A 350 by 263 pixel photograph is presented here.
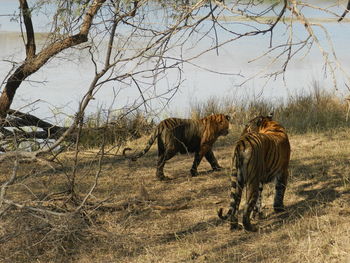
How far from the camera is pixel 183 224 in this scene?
6613 mm

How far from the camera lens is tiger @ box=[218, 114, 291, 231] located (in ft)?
19.5

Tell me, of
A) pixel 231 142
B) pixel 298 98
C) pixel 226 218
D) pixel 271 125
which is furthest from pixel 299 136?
pixel 226 218

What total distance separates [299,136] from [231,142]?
1235mm

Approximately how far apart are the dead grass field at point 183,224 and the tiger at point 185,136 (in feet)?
1.12

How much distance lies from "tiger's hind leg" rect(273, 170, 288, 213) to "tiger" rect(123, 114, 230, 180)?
2.03 metres

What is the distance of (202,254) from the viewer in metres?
5.67

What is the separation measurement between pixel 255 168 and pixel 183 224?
1.14 m

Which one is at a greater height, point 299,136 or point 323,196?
point 299,136

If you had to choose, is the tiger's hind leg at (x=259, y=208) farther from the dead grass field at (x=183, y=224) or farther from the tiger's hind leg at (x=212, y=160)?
the tiger's hind leg at (x=212, y=160)

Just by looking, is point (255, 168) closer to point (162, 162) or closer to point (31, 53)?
point (162, 162)

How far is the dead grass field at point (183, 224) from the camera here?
5.58 metres

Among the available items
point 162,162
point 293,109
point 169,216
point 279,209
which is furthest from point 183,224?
point 293,109

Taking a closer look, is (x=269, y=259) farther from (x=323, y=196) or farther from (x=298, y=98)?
(x=298, y=98)

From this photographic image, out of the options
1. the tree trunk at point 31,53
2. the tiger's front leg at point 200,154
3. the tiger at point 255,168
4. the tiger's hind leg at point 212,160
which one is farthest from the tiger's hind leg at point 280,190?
the tree trunk at point 31,53
